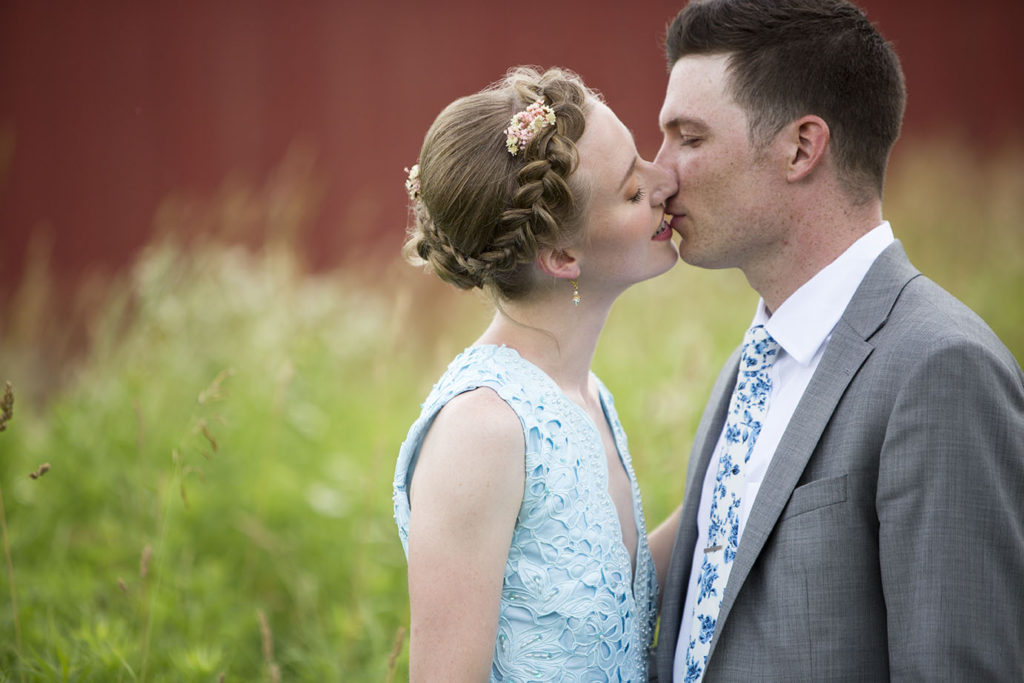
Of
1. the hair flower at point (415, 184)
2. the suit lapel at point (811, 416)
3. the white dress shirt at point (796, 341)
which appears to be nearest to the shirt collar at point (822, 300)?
the white dress shirt at point (796, 341)

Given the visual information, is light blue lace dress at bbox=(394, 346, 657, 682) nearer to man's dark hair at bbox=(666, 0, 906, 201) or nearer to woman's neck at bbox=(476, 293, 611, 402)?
woman's neck at bbox=(476, 293, 611, 402)

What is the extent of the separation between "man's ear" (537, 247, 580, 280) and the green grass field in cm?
93

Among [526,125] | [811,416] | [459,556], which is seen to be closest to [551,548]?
[459,556]

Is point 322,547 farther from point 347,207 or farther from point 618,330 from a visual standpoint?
point 347,207

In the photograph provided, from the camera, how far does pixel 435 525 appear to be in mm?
1781

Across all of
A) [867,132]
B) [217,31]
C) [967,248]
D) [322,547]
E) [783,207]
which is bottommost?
[322,547]

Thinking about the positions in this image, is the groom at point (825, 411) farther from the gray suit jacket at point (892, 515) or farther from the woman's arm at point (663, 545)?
the woman's arm at point (663, 545)

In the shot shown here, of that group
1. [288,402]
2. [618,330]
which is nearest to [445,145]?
[288,402]

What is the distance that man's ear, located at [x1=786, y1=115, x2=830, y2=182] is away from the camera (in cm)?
212

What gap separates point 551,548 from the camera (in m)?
1.94

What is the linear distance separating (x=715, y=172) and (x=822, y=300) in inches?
18.0

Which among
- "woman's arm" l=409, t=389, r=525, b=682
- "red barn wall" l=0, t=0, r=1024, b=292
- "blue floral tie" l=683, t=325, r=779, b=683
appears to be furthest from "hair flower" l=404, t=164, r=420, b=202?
"red barn wall" l=0, t=0, r=1024, b=292

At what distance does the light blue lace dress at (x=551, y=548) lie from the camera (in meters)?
1.93

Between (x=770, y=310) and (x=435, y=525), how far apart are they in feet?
3.61
